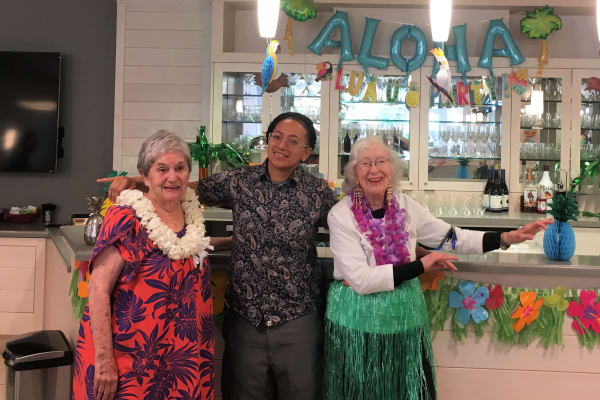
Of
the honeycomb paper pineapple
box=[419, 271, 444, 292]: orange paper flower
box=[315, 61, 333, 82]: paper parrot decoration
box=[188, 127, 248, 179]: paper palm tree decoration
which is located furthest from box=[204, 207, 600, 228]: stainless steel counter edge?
box=[419, 271, 444, 292]: orange paper flower

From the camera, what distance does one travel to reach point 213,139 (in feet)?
15.9

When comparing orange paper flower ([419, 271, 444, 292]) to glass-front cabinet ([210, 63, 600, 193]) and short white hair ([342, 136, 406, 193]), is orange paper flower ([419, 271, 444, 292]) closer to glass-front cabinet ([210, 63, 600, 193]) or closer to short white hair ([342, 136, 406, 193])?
short white hair ([342, 136, 406, 193])

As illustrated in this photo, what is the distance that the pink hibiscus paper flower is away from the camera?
2.24m

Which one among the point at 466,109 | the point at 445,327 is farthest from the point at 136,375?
the point at 466,109

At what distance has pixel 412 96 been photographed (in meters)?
4.77

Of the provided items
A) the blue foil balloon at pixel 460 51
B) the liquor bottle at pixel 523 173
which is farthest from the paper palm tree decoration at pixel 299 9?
the liquor bottle at pixel 523 173

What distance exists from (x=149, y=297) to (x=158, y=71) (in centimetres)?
352

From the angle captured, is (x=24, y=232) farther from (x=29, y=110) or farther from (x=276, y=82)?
(x=276, y=82)

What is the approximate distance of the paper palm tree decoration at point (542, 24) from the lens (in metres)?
4.65

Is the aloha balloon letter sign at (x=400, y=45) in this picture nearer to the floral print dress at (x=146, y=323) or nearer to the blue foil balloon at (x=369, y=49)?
the blue foil balloon at (x=369, y=49)

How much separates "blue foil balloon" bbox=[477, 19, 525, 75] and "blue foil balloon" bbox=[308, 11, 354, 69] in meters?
1.03

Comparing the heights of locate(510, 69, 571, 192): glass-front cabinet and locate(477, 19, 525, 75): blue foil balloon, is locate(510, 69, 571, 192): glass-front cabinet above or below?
below

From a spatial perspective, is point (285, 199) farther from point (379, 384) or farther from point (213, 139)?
point (213, 139)

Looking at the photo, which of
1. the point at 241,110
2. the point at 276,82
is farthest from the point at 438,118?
the point at 241,110
